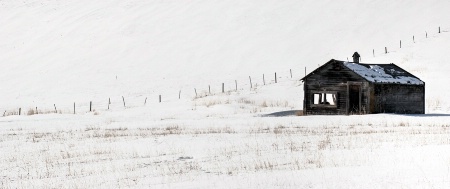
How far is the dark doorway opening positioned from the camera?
31.8m

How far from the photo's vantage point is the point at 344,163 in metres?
12.1

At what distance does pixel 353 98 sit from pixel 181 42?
1546 inches

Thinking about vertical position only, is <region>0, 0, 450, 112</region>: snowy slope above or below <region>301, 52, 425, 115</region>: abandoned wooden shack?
above

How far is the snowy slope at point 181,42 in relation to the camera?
178 ft

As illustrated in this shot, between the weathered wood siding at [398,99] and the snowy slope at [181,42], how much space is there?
12.0 m

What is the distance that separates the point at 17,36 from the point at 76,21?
7.74 m

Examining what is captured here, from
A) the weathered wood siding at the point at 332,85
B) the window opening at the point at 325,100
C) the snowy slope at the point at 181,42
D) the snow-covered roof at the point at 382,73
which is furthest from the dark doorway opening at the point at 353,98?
the snowy slope at the point at 181,42

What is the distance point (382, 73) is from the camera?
3325 cm

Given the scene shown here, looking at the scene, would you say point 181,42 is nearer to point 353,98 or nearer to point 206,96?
point 206,96

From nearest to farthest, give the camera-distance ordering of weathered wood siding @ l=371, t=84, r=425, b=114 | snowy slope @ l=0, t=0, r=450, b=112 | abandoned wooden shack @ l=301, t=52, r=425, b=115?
abandoned wooden shack @ l=301, t=52, r=425, b=115 < weathered wood siding @ l=371, t=84, r=425, b=114 < snowy slope @ l=0, t=0, r=450, b=112

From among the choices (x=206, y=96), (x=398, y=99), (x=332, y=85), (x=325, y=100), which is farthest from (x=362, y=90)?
(x=206, y=96)

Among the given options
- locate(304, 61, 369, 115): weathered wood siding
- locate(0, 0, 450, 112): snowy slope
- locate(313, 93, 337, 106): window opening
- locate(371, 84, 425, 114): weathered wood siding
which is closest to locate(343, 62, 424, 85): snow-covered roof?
locate(371, 84, 425, 114): weathered wood siding

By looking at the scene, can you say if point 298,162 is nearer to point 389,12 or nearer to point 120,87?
point 120,87

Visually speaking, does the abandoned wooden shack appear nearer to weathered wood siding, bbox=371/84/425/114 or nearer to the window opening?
weathered wood siding, bbox=371/84/425/114
